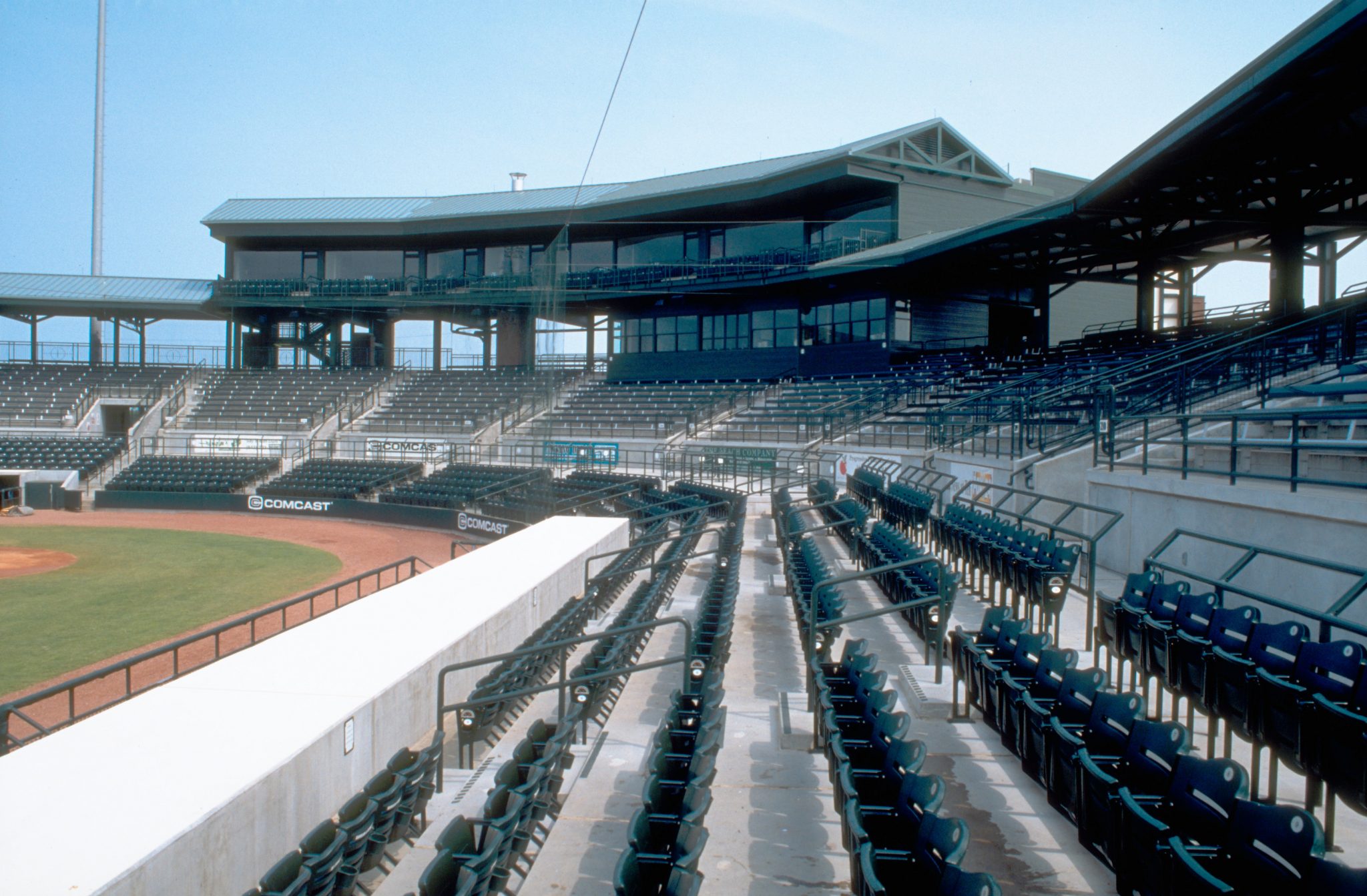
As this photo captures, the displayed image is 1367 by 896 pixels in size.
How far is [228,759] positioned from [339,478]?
94.0 feet

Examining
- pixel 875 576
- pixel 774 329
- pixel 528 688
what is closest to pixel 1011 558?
pixel 875 576

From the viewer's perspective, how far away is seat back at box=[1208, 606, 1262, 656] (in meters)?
6.00

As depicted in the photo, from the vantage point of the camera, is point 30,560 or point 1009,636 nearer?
point 1009,636

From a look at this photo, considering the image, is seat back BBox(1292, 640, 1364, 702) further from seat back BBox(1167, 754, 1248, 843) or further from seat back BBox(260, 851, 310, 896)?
seat back BBox(260, 851, 310, 896)

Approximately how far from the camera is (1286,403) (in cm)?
1488

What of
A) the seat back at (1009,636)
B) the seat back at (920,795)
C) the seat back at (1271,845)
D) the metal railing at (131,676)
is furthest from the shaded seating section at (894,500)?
the seat back at (1271,845)

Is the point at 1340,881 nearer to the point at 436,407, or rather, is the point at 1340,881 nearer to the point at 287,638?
the point at 287,638

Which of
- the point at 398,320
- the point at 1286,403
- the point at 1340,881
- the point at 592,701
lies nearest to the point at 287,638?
the point at 592,701

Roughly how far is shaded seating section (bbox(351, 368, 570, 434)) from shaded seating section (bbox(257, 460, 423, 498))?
147 inches

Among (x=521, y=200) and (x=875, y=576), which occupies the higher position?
(x=521, y=200)

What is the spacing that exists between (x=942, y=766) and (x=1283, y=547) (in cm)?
460

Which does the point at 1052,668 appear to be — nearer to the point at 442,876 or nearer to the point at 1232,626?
the point at 1232,626

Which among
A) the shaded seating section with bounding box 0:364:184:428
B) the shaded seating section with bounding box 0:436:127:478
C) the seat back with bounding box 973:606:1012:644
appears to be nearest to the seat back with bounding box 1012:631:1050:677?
the seat back with bounding box 973:606:1012:644

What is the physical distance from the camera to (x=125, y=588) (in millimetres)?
17891
